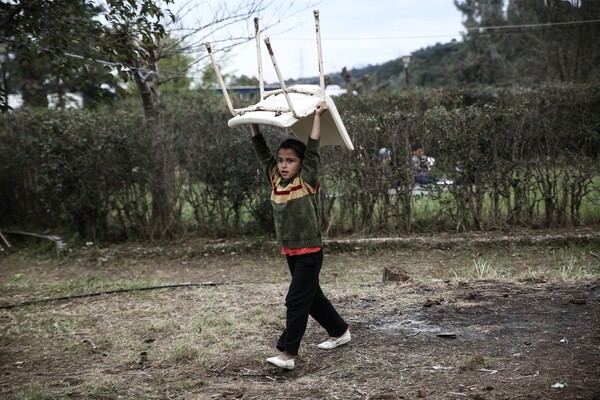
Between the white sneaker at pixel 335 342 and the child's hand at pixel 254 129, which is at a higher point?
the child's hand at pixel 254 129

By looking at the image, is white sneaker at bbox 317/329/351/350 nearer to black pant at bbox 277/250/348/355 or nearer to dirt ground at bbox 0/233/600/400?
dirt ground at bbox 0/233/600/400

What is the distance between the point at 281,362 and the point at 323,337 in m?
0.93

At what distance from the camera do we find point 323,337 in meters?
5.74

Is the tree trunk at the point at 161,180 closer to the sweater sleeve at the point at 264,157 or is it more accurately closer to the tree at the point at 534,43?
the sweater sleeve at the point at 264,157

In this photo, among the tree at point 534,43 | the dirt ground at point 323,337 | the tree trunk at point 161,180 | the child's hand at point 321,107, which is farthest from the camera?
the tree at point 534,43

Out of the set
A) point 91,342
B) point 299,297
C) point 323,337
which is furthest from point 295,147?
point 91,342

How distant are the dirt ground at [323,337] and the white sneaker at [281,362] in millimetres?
58

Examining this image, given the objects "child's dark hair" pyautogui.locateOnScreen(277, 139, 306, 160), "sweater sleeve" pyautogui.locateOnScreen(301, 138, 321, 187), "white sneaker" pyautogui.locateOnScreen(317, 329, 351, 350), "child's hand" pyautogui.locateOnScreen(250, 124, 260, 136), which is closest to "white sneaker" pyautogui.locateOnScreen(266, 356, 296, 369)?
"white sneaker" pyautogui.locateOnScreen(317, 329, 351, 350)

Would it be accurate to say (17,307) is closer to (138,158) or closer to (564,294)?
(138,158)

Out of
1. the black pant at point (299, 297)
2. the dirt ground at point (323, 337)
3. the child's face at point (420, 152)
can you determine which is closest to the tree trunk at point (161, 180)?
the dirt ground at point (323, 337)

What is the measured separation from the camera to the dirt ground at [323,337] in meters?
4.50

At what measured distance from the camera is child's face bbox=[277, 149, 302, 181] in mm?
4789

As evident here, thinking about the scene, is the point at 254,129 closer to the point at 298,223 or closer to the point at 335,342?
the point at 298,223

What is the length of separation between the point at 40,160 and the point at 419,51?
42084 millimetres
